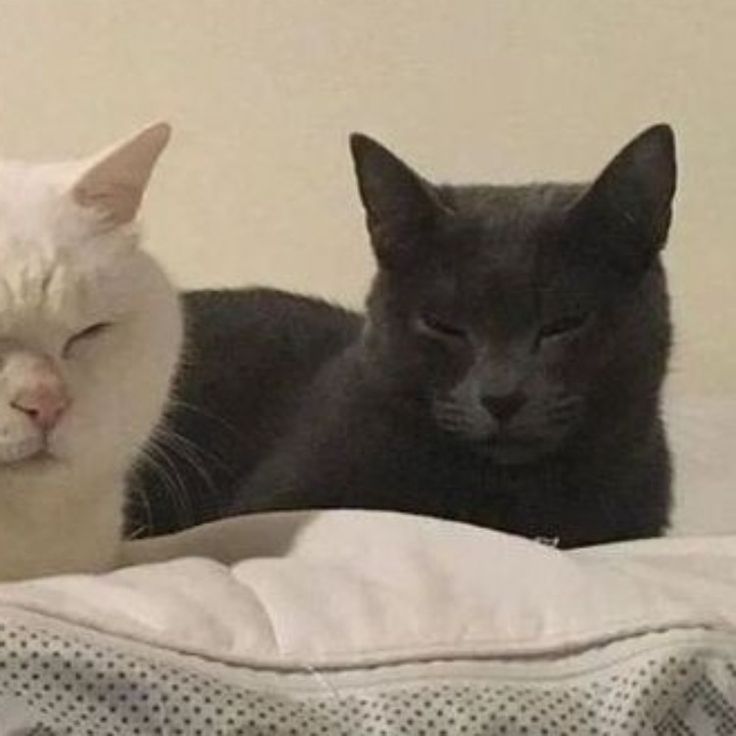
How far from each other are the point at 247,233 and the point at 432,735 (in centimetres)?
97

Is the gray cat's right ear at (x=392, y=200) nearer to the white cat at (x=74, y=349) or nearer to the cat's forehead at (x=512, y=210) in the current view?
the cat's forehead at (x=512, y=210)

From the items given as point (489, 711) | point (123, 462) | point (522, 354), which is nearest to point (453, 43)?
point (522, 354)

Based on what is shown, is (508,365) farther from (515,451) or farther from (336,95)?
(336,95)

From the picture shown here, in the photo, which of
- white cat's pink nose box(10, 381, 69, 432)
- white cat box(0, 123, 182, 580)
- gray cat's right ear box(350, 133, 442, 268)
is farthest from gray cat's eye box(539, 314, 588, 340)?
white cat's pink nose box(10, 381, 69, 432)

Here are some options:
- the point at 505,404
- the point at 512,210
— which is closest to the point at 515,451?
the point at 505,404

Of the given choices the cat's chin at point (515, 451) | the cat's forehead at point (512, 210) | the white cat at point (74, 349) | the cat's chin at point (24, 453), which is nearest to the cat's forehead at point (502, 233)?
the cat's forehead at point (512, 210)

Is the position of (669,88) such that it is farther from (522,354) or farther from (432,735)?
(432,735)

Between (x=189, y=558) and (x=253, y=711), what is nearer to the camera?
(x=253, y=711)

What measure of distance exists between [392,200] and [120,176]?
362 mm

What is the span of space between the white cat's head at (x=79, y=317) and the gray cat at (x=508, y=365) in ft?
0.98

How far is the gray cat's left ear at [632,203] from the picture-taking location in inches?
49.8

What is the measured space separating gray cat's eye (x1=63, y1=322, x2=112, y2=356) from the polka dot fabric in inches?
7.7

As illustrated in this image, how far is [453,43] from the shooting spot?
1.69m

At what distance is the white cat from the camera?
91cm
